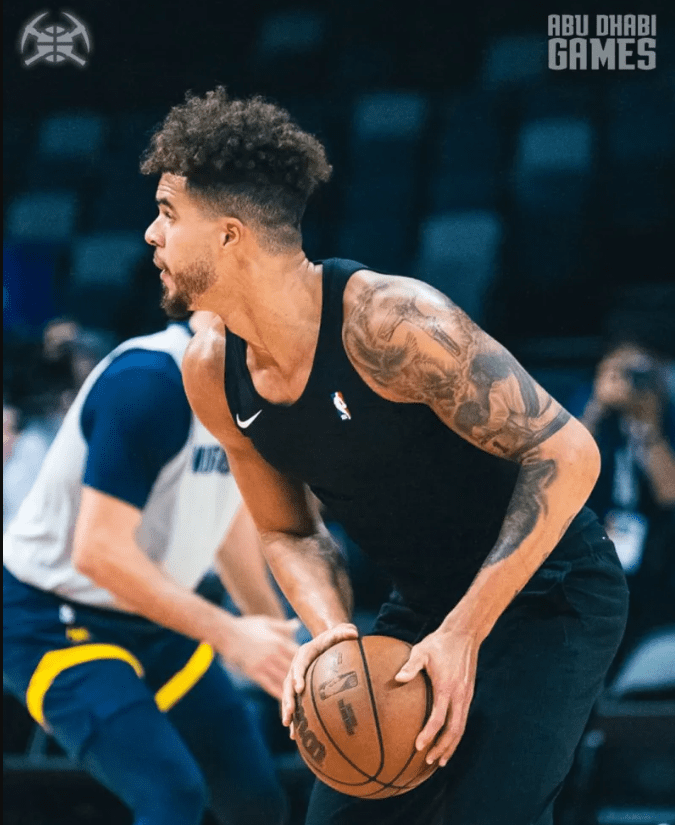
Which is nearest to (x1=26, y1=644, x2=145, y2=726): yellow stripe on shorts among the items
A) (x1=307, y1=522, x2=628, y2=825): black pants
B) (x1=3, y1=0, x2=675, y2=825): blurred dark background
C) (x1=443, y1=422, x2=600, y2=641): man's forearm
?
(x1=307, y1=522, x2=628, y2=825): black pants

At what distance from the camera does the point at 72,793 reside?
4340 millimetres

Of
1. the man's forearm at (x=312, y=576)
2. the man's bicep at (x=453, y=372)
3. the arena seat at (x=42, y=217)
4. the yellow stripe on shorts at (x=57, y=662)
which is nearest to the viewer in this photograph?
the man's bicep at (x=453, y=372)

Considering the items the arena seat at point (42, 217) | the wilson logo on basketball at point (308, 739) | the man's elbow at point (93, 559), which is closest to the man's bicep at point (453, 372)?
the wilson logo on basketball at point (308, 739)

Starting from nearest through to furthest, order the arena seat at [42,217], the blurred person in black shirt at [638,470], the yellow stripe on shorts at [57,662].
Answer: the yellow stripe on shorts at [57,662]
the blurred person in black shirt at [638,470]
the arena seat at [42,217]

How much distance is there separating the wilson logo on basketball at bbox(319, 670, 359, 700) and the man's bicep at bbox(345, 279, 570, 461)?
1.47 feet

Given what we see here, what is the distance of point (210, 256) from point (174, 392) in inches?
23.3

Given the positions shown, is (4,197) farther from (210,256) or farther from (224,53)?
(210,256)

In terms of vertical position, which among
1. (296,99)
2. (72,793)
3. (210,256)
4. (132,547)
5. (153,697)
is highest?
(296,99)

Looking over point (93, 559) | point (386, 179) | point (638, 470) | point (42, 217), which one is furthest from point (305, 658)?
point (42, 217)

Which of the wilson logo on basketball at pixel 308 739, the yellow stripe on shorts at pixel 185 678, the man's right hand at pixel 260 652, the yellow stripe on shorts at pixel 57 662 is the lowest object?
the yellow stripe on shorts at pixel 185 678

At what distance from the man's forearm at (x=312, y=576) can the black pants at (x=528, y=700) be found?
0.15 m

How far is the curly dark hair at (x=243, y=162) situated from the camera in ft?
7.03

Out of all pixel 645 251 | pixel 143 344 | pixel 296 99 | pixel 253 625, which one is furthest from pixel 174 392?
pixel 296 99

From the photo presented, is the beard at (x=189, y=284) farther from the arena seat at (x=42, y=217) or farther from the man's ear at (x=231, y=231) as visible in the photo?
the arena seat at (x=42, y=217)
